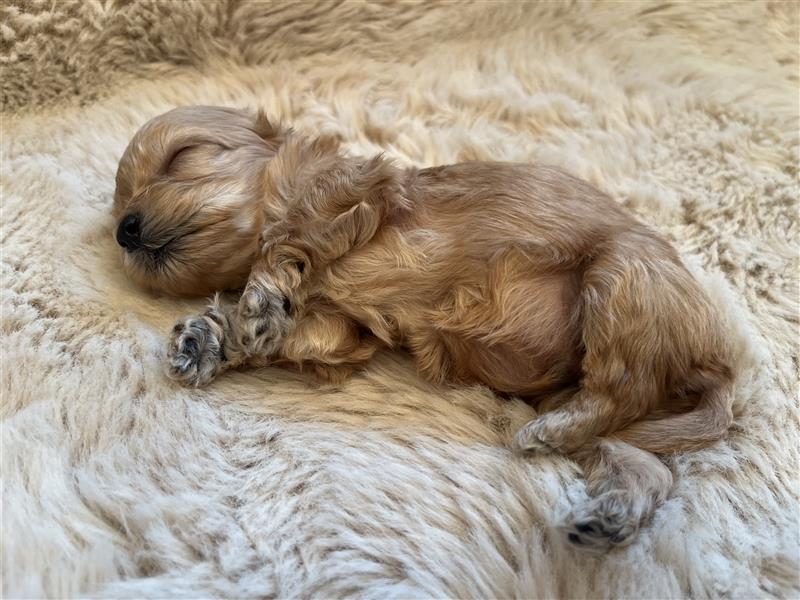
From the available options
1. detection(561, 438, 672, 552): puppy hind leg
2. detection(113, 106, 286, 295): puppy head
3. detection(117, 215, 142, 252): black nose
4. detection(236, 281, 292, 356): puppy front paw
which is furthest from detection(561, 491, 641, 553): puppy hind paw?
detection(117, 215, 142, 252): black nose

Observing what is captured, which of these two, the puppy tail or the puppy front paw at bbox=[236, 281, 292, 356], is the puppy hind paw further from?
the puppy front paw at bbox=[236, 281, 292, 356]

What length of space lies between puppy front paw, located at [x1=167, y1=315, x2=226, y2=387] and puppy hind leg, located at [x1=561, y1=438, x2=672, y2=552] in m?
0.73

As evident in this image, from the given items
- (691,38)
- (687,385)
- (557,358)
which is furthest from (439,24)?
(687,385)

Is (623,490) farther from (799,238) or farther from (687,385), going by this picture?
(799,238)

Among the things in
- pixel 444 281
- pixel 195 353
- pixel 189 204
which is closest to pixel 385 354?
pixel 444 281

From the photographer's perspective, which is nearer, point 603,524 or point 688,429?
point 603,524

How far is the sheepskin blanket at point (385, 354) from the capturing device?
1.07m

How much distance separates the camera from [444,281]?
4.44 feet

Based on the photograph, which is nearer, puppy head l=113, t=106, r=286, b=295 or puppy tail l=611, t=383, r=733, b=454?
puppy tail l=611, t=383, r=733, b=454

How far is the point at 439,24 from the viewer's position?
197 cm

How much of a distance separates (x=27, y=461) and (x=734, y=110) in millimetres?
1833

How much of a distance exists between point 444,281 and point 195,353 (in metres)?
0.52

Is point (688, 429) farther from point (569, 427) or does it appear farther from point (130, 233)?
point (130, 233)

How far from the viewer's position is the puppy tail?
1.19 meters
